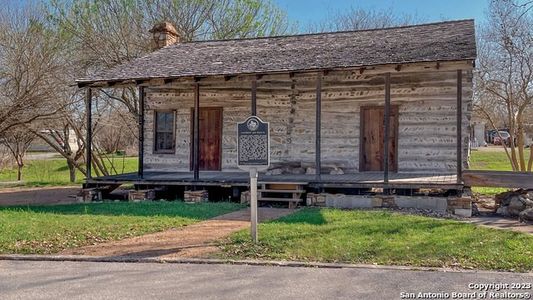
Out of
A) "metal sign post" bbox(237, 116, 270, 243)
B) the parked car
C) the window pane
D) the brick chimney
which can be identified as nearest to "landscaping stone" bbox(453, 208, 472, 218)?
"metal sign post" bbox(237, 116, 270, 243)

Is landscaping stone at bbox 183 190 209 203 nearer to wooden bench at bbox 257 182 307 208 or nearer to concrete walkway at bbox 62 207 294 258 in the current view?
wooden bench at bbox 257 182 307 208

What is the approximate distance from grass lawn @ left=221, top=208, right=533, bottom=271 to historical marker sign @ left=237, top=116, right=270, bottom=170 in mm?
1203

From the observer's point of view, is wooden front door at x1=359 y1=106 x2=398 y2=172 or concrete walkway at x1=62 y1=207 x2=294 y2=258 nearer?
concrete walkway at x1=62 y1=207 x2=294 y2=258

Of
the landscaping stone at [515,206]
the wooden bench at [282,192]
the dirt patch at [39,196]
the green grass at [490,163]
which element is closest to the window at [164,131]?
the dirt patch at [39,196]

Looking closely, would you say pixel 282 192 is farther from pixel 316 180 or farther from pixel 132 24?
pixel 132 24

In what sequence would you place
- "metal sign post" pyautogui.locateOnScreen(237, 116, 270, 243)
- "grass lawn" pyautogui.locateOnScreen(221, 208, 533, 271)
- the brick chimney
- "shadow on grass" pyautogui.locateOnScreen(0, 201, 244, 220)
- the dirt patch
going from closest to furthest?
1. "grass lawn" pyautogui.locateOnScreen(221, 208, 533, 271)
2. "metal sign post" pyautogui.locateOnScreen(237, 116, 270, 243)
3. "shadow on grass" pyautogui.locateOnScreen(0, 201, 244, 220)
4. the dirt patch
5. the brick chimney

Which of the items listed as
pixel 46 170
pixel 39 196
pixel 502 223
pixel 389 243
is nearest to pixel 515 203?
pixel 502 223

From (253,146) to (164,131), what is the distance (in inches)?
367

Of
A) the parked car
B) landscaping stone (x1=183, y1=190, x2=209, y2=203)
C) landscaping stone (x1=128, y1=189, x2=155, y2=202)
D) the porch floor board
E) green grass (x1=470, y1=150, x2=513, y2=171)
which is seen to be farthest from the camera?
green grass (x1=470, y1=150, x2=513, y2=171)

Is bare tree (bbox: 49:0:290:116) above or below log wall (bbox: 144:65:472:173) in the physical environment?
above

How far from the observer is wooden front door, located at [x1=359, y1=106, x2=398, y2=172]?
14562 millimetres

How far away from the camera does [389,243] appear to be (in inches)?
295

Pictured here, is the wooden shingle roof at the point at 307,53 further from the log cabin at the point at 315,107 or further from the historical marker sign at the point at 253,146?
the historical marker sign at the point at 253,146

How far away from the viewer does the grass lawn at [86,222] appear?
7988 millimetres
